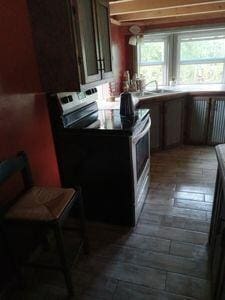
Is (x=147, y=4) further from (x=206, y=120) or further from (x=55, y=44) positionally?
(x=206, y=120)

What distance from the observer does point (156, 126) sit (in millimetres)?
3291

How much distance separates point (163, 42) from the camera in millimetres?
3793

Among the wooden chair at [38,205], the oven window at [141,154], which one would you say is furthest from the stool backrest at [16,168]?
the oven window at [141,154]

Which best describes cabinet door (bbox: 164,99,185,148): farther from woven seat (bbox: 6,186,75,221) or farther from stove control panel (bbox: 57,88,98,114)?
woven seat (bbox: 6,186,75,221)

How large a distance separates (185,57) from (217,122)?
4.14 feet

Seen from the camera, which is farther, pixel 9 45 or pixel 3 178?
pixel 9 45

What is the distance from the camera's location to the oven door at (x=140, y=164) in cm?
183

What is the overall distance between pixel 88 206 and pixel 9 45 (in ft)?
4.61

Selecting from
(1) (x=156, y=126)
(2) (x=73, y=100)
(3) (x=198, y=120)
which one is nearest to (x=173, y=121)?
(1) (x=156, y=126)

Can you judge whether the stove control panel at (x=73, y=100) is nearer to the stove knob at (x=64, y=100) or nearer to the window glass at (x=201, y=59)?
the stove knob at (x=64, y=100)

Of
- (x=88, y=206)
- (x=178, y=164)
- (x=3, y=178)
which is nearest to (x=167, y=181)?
(x=178, y=164)

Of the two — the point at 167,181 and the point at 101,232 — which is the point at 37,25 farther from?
the point at 167,181

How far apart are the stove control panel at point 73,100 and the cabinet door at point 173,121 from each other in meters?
1.38

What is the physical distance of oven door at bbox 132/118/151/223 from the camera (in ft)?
6.02
